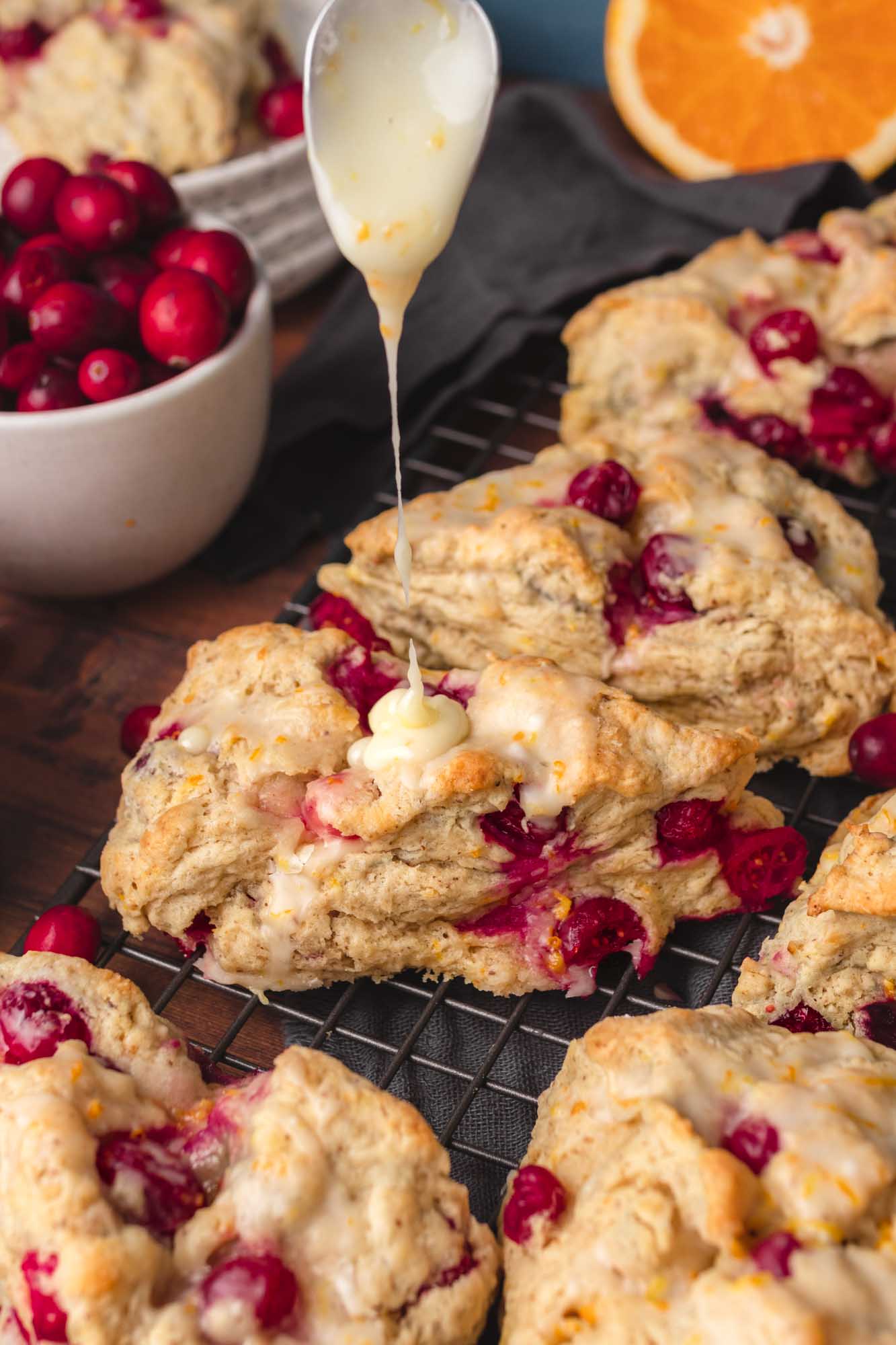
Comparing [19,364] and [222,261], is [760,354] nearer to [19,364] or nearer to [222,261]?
[222,261]

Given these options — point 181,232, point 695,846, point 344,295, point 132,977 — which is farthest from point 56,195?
point 695,846

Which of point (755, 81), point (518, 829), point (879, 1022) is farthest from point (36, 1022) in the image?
point (755, 81)

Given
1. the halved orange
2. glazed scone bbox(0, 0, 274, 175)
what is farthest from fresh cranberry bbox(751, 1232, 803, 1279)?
the halved orange

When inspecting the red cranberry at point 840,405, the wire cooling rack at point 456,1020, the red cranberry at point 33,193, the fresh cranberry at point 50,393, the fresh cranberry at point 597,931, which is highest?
the red cranberry at point 33,193

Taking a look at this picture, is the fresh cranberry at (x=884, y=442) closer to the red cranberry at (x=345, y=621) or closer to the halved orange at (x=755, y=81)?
the halved orange at (x=755, y=81)

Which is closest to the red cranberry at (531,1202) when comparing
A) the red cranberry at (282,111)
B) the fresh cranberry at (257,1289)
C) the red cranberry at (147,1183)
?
the fresh cranberry at (257,1289)

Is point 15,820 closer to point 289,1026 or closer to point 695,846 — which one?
point 289,1026

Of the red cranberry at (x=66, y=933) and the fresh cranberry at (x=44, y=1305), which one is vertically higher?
the fresh cranberry at (x=44, y=1305)
